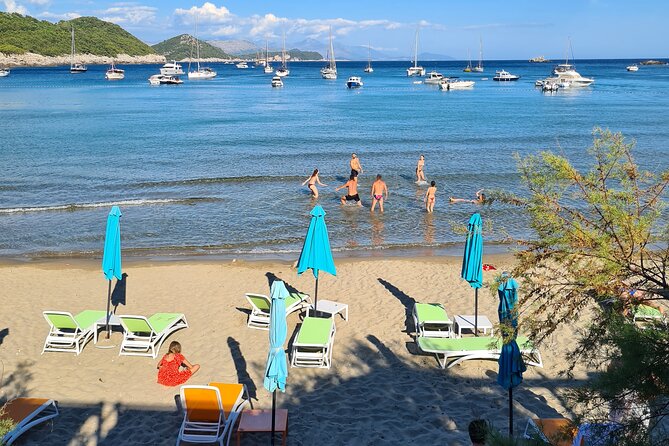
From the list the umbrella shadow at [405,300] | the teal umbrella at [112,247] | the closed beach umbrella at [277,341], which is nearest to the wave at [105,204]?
the umbrella shadow at [405,300]

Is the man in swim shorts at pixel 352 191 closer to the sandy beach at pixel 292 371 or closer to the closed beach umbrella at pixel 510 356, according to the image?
the sandy beach at pixel 292 371

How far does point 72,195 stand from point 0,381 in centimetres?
1545

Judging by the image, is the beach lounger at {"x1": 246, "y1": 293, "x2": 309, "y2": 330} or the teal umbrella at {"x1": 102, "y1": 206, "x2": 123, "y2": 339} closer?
the teal umbrella at {"x1": 102, "y1": 206, "x2": 123, "y2": 339}

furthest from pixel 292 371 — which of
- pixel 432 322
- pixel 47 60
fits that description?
pixel 47 60

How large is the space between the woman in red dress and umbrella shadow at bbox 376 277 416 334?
4.20m

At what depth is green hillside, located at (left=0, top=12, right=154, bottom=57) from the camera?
15200 cm

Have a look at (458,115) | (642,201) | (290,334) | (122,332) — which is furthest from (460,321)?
(458,115)

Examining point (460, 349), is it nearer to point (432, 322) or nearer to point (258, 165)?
point (432, 322)

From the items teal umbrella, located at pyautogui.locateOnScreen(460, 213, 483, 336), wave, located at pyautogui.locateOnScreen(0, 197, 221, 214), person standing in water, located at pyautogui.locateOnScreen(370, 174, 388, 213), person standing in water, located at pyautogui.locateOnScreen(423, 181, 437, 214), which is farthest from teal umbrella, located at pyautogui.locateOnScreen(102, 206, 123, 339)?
person standing in water, located at pyautogui.locateOnScreen(423, 181, 437, 214)

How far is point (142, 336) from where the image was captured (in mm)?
10328

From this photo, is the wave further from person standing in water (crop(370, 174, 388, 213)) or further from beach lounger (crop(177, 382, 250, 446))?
beach lounger (crop(177, 382, 250, 446))

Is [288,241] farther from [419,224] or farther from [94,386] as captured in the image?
[94,386]

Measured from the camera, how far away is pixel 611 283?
186 inches

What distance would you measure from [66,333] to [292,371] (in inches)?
164
